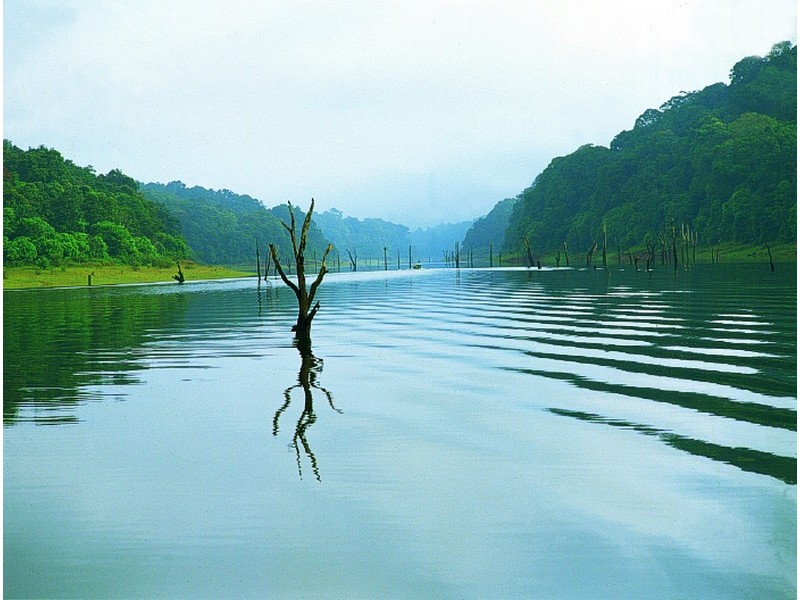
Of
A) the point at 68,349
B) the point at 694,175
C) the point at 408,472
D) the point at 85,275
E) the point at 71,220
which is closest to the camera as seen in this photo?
the point at 408,472

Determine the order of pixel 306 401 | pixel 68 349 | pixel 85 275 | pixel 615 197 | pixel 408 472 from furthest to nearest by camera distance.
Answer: pixel 615 197 → pixel 85 275 → pixel 68 349 → pixel 306 401 → pixel 408 472

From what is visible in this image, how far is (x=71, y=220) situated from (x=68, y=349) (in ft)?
297

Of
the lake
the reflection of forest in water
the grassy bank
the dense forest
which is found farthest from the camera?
the dense forest

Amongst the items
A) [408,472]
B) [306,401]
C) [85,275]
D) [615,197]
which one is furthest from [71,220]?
[408,472]

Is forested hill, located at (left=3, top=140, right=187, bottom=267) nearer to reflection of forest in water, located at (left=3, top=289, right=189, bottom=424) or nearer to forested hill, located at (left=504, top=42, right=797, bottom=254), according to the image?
reflection of forest in water, located at (left=3, top=289, right=189, bottom=424)

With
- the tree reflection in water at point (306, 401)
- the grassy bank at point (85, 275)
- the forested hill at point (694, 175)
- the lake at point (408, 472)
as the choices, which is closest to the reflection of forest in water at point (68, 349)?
the lake at point (408, 472)

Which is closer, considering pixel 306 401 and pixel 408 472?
pixel 408 472

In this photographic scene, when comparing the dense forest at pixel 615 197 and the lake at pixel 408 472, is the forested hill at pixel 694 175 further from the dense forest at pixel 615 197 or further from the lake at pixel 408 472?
the lake at pixel 408 472

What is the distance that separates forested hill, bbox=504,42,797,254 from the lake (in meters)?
78.3

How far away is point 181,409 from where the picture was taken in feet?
49.5

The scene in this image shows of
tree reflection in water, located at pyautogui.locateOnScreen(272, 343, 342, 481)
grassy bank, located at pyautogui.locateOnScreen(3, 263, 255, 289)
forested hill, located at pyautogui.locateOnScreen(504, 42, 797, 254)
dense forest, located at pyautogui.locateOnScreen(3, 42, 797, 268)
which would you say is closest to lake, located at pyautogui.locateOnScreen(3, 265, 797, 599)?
tree reflection in water, located at pyautogui.locateOnScreen(272, 343, 342, 481)

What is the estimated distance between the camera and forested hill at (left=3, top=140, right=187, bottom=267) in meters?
92.6

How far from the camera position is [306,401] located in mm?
15742

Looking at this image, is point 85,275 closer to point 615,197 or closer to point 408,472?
point 408,472
